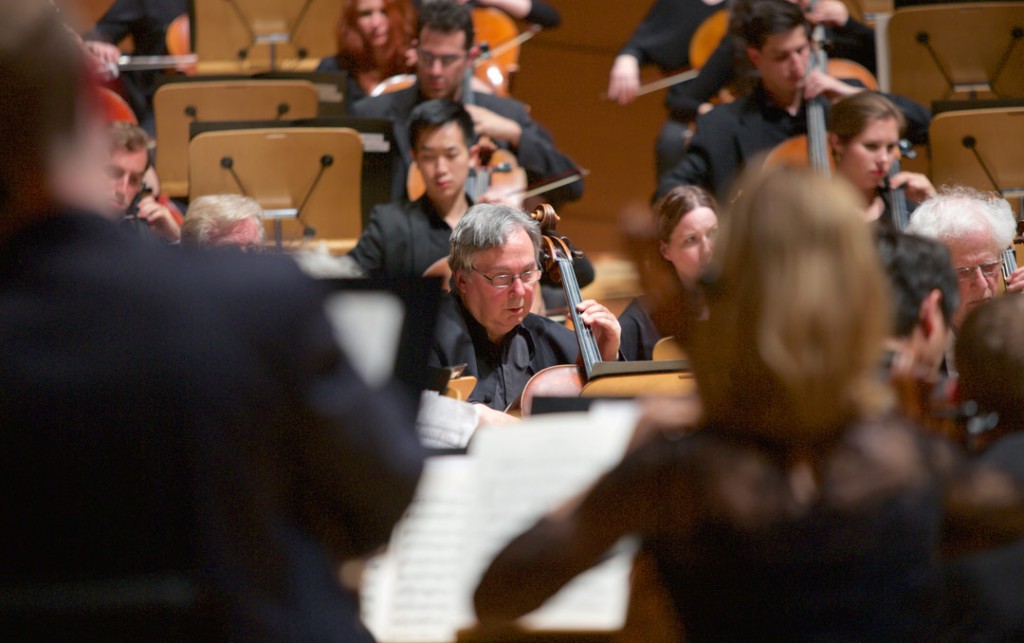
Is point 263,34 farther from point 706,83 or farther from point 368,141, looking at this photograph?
point 706,83

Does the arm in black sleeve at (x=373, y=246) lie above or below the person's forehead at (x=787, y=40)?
below

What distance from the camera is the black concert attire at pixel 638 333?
2803 mm

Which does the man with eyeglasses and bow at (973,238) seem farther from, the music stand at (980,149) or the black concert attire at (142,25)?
the black concert attire at (142,25)

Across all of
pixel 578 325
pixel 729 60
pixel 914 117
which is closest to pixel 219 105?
pixel 729 60

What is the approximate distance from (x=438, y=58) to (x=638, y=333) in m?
1.44

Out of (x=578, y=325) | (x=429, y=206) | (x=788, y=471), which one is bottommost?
(x=429, y=206)

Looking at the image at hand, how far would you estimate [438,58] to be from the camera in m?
3.88

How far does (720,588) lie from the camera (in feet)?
3.40

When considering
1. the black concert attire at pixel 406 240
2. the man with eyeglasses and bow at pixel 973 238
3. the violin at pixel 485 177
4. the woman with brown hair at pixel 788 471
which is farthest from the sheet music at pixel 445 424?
the violin at pixel 485 177

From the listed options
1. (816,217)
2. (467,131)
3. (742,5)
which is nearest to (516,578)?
(816,217)

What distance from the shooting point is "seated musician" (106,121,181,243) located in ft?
11.1

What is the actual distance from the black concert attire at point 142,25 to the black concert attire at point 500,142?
3.35ft

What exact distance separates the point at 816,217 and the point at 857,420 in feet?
0.58

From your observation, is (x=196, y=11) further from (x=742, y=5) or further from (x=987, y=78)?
(x=987, y=78)
